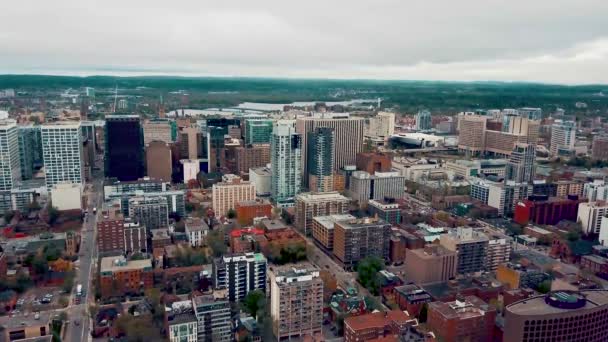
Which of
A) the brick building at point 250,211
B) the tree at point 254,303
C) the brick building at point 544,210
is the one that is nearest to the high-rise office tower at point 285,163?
the brick building at point 250,211

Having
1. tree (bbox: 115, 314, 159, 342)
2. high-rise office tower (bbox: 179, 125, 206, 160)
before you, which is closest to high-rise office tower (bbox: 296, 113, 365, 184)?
high-rise office tower (bbox: 179, 125, 206, 160)

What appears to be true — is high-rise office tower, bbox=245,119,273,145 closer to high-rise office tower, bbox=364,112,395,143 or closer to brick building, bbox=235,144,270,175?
brick building, bbox=235,144,270,175

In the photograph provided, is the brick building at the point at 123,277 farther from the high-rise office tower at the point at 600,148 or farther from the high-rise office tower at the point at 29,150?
the high-rise office tower at the point at 600,148

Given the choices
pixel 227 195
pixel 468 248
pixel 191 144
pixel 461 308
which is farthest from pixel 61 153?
pixel 461 308

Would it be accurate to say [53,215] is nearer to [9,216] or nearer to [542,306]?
[9,216]

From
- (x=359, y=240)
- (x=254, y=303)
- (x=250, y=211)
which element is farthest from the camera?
(x=250, y=211)

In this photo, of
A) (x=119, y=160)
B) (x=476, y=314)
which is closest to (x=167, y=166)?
(x=119, y=160)

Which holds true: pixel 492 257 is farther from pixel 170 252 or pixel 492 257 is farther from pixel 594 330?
pixel 170 252
